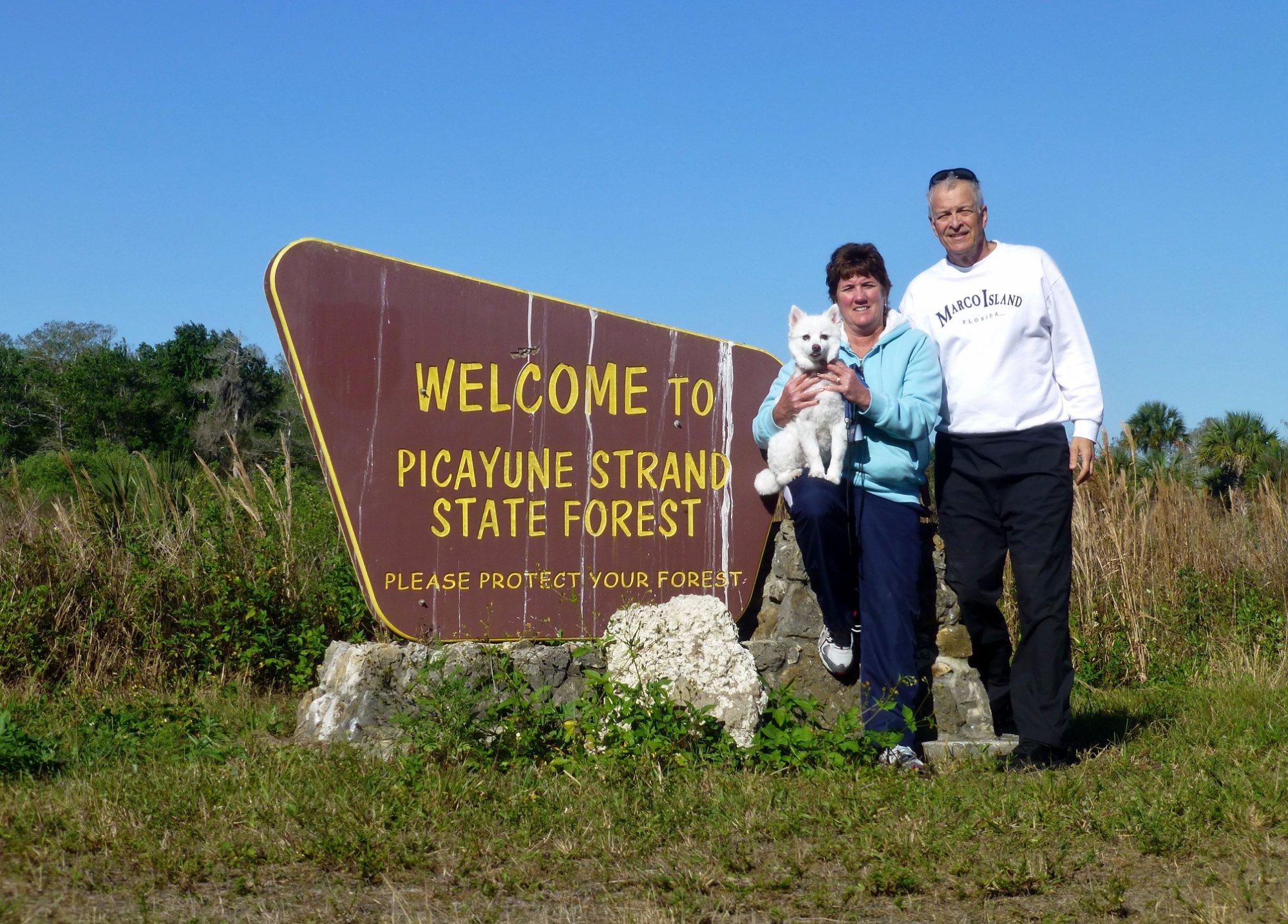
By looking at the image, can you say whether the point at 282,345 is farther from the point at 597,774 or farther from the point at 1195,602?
the point at 1195,602

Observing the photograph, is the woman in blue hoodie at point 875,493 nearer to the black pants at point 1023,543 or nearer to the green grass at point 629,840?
the black pants at point 1023,543

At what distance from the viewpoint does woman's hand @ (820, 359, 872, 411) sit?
14.6ft

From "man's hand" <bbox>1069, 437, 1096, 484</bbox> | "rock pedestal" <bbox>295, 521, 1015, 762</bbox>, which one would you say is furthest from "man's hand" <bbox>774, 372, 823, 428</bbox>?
"man's hand" <bbox>1069, 437, 1096, 484</bbox>

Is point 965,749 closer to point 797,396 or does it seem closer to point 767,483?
point 767,483

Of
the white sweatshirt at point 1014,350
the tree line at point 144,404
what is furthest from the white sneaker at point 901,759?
the tree line at point 144,404

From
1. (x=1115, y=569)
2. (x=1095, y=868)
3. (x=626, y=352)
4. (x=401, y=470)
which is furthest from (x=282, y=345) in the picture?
(x=1115, y=569)

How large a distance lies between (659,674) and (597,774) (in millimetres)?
650

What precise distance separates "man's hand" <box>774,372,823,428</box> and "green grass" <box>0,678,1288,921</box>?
4.72 ft

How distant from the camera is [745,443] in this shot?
5.22 m

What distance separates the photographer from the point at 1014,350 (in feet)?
15.3

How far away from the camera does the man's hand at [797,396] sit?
4578 mm

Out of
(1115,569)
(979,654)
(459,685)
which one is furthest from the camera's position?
(1115,569)

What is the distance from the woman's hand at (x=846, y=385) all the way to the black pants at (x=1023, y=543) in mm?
540

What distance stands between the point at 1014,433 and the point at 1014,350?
34 centimetres
